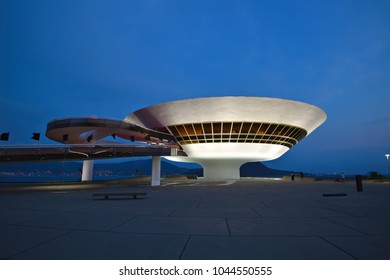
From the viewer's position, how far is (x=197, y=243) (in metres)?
4.07

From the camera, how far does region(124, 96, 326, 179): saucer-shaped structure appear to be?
118 ft

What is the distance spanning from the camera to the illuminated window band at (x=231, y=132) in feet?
125

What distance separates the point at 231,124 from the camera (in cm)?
3769

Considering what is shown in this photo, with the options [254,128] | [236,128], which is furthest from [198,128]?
[254,128]

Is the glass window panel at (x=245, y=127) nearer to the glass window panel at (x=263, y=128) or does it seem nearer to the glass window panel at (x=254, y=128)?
the glass window panel at (x=254, y=128)

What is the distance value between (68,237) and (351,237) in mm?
5647

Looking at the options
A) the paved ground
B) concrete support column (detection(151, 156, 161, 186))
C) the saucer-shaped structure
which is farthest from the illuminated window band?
the paved ground

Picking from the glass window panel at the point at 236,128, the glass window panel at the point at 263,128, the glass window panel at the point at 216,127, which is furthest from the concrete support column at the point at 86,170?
the glass window panel at the point at 263,128

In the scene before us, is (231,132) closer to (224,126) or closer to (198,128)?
(224,126)

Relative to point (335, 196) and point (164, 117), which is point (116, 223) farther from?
point (164, 117)

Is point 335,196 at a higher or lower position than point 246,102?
lower

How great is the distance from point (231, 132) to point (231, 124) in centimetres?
160
